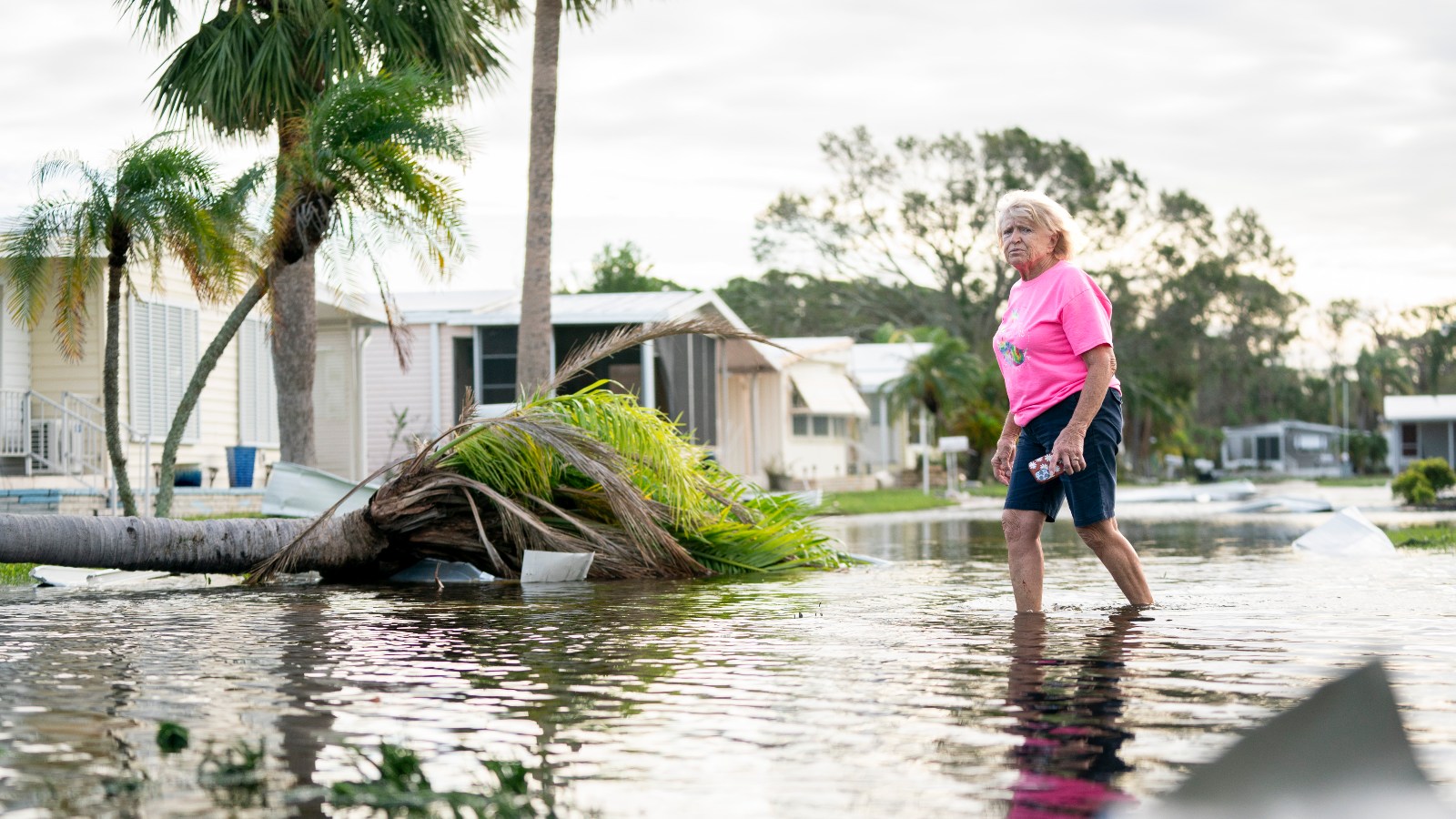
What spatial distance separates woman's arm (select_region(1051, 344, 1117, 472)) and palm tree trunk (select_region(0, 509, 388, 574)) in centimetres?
496

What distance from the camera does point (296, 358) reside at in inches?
671

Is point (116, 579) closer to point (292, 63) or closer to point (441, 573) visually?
point (441, 573)

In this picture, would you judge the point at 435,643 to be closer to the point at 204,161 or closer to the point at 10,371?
the point at 204,161

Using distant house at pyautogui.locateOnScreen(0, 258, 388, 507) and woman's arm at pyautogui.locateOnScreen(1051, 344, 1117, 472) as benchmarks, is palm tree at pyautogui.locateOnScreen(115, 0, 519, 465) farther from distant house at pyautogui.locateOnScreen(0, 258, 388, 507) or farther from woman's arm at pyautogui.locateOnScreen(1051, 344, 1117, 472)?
woman's arm at pyautogui.locateOnScreen(1051, 344, 1117, 472)

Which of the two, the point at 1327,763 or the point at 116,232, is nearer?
the point at 1327,763

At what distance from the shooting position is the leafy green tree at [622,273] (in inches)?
2896

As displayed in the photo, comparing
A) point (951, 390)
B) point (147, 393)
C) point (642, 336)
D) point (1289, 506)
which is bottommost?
point (1289, 506)

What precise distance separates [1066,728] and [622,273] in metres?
71.5

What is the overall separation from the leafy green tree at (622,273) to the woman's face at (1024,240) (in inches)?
2619

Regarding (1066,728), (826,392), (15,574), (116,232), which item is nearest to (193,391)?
(116,232)

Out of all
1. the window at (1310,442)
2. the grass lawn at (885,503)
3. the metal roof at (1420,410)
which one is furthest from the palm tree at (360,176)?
the window at (1310,442)

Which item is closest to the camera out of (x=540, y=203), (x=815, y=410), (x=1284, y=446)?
(x=540, y=203)

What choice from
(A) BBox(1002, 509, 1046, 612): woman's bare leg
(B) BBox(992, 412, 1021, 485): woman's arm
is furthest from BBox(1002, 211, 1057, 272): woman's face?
(A) BBox(1002, 509, 1046, 612): woman's bare leg

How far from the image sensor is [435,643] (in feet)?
18.2
